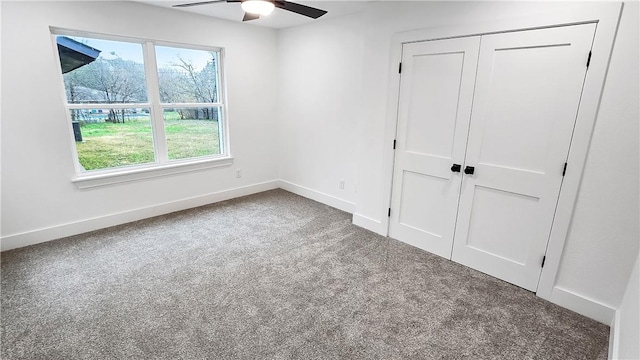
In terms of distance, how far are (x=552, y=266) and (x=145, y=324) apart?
2939mm

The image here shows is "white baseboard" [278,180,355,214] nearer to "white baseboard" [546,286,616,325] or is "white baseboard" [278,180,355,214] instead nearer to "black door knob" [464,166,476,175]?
"black door knob" [464,166,476,175]

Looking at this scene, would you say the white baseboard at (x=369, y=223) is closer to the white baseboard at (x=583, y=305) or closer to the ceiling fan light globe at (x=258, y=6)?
the white baseboard at (x=583, y=305)

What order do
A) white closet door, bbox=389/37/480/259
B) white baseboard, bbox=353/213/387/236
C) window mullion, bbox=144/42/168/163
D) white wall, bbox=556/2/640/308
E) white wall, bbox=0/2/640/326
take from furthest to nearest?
1. window mullion, bbox=144/42/168/163
2. white baseboard, bbox=353/213/387/236
3. white closet door, bbox=389/37/480/259
4. white wall, bbox=0/2/640/326
5. white wall, bbox=556/2/640/308

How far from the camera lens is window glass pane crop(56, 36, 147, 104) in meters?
3.10

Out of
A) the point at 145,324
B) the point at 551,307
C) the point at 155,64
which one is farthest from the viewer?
the point at 155,64

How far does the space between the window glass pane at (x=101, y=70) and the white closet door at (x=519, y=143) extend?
11.8 feet

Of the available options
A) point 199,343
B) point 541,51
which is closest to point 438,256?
point 541,51

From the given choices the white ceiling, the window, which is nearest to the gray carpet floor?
the window

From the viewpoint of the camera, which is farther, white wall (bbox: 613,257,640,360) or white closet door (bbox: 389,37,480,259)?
white closet door (bbox: 389,37,480,259)

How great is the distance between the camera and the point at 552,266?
7.47 ft

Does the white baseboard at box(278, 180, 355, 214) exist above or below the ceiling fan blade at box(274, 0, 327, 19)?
below

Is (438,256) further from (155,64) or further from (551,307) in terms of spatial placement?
(155,64)

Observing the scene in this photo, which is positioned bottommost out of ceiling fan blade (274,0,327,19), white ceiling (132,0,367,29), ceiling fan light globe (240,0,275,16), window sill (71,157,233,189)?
window sill (71,157,233,189)

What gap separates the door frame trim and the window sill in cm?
315
